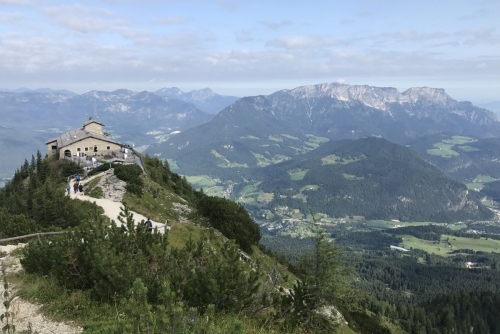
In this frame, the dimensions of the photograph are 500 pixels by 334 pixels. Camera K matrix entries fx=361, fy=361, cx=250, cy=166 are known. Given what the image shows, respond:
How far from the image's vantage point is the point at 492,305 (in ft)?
434

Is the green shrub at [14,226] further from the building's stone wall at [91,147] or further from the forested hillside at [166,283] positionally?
the building's stone wall at [91,147]

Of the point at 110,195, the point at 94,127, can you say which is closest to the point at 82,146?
the point at 94,127

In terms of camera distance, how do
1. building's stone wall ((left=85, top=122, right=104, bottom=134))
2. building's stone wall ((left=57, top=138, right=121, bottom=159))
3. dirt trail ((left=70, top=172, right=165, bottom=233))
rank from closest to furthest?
dirt trail ((left=70, top=172, right=165, bottom=233)) → building's stone wall ((left=57, top=138, right=121, bottom=159)) → building's stone wall ((left=85, top=122, right=104, bottom=134))

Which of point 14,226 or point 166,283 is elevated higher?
point 166,283

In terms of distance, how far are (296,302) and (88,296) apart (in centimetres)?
776

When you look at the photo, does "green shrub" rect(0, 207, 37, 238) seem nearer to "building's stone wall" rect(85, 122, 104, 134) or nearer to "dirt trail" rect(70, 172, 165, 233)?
"dirt trail" rect(70, 172, 165, 233)

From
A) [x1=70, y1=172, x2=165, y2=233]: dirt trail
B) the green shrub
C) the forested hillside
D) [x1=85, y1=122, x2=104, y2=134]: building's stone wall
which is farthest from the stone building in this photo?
the forested hillside

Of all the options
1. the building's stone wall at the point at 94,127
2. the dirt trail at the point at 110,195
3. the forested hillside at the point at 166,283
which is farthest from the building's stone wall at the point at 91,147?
the forested hillside at the point at 166,283

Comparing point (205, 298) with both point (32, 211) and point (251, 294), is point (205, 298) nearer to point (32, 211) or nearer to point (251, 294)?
point (251, 294)

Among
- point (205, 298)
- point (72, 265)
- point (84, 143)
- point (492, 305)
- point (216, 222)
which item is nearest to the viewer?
point (205, 298)

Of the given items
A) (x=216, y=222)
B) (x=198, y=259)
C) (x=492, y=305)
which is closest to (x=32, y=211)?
(x=216, y=222)

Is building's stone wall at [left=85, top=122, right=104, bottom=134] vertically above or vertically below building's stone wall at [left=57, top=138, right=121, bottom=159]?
above

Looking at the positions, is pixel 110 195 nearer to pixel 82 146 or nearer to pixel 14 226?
pixel 14 226

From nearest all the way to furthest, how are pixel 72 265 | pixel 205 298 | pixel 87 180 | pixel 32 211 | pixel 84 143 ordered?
1. pixel 205 298
2. pixel 72 265
3. pixel 32 211
4. pixel 87 180
5. pixel 84 143
